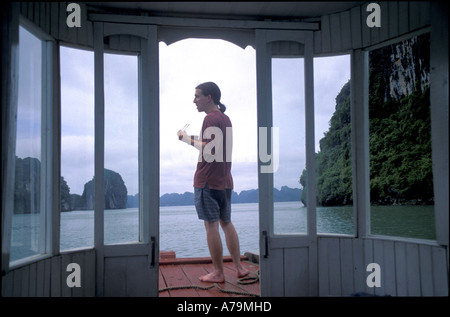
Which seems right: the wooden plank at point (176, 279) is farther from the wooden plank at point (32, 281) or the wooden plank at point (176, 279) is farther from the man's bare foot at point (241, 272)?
the wooden plank at point (32, 281)

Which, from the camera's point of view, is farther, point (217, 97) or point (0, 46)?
point (217, 97)

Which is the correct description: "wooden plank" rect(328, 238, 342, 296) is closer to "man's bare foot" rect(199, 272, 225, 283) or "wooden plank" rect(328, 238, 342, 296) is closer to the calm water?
Answer: the calm water

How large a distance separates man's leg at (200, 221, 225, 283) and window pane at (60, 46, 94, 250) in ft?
3.31

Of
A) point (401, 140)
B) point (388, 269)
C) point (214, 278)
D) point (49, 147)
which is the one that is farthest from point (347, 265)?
point (49, 147)

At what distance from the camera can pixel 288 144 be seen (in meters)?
3.06

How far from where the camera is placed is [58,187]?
2703 millimetres

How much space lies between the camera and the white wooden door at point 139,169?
2.83m

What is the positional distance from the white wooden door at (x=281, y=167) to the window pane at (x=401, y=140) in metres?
0.47

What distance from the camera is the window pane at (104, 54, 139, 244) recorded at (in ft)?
9.50

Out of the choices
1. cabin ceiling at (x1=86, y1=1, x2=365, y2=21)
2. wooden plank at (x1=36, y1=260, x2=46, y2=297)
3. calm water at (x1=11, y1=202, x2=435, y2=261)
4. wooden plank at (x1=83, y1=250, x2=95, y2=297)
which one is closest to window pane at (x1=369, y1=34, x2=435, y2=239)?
calm water at (x1=11, y1=202, x2=435, y2=261)

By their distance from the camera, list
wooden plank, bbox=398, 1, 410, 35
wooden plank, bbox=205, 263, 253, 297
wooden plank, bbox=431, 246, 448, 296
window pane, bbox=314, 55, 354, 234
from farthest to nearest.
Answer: wooden plank, bbox=205, 263, 253, 297 → window pane, bbox=314, 55, 354, 234 → wooden plank, bbox=398, 1, 410, 35 → wooden plank, bbox=431, 246, 448, 296

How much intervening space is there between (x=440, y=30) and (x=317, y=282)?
1904 millimetres

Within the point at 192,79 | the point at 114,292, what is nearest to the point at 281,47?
the point at 114,292

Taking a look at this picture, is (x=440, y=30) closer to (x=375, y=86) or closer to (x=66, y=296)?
(x=375, y=86)
